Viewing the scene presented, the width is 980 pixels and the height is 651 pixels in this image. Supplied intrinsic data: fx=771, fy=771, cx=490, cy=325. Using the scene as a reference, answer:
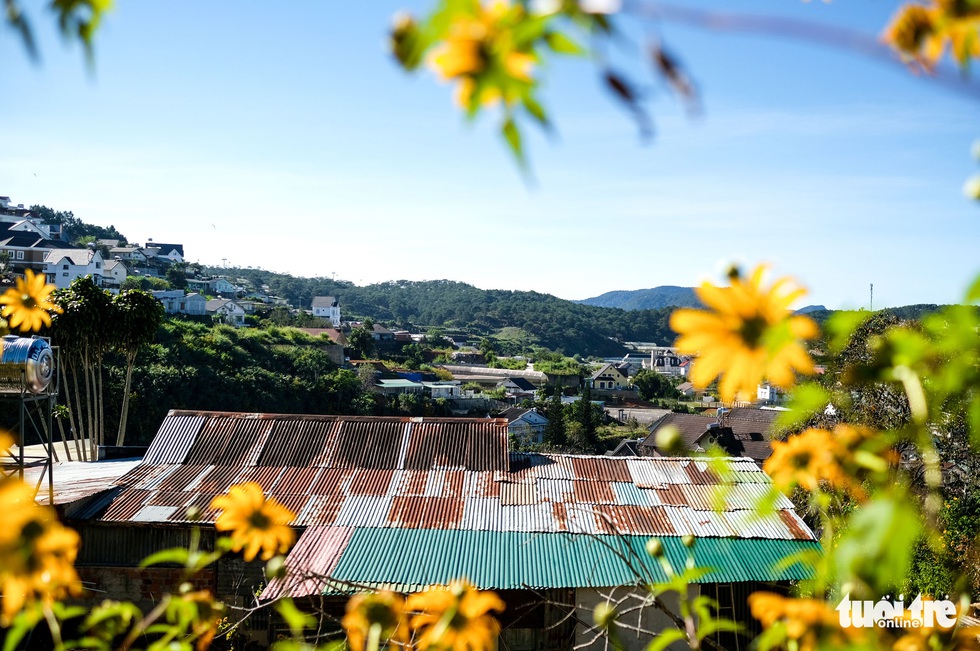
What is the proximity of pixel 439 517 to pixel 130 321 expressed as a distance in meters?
9.51

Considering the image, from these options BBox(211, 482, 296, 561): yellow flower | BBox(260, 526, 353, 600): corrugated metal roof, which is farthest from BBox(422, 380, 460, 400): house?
BBox(211, 482, 296, 561): yellow flower

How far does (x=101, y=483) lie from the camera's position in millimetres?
8336

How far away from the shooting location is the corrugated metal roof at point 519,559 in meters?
6.11

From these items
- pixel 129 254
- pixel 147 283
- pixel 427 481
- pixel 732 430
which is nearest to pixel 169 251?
pixel 129 254

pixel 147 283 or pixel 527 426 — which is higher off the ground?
pixel 147 283

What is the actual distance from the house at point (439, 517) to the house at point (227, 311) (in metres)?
38.0

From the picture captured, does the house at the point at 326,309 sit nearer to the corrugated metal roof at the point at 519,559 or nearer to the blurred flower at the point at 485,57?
the corrugated metal roof at the point at 519,559

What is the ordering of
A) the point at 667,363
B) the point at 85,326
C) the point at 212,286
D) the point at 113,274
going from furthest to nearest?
the point at 667,363 < the point at 212,286 < the point at 113,274 < the point at 85,326

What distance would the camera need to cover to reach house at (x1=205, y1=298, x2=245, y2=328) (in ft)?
150

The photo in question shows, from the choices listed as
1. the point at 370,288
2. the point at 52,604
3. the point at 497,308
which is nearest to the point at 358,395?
the point at 52,604

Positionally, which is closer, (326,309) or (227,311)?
(227,311)

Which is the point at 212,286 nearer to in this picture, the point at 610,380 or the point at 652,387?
the point at 610,380

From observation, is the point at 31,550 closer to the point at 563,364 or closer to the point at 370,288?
the point at 563,364

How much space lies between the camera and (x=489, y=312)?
101312 mm
